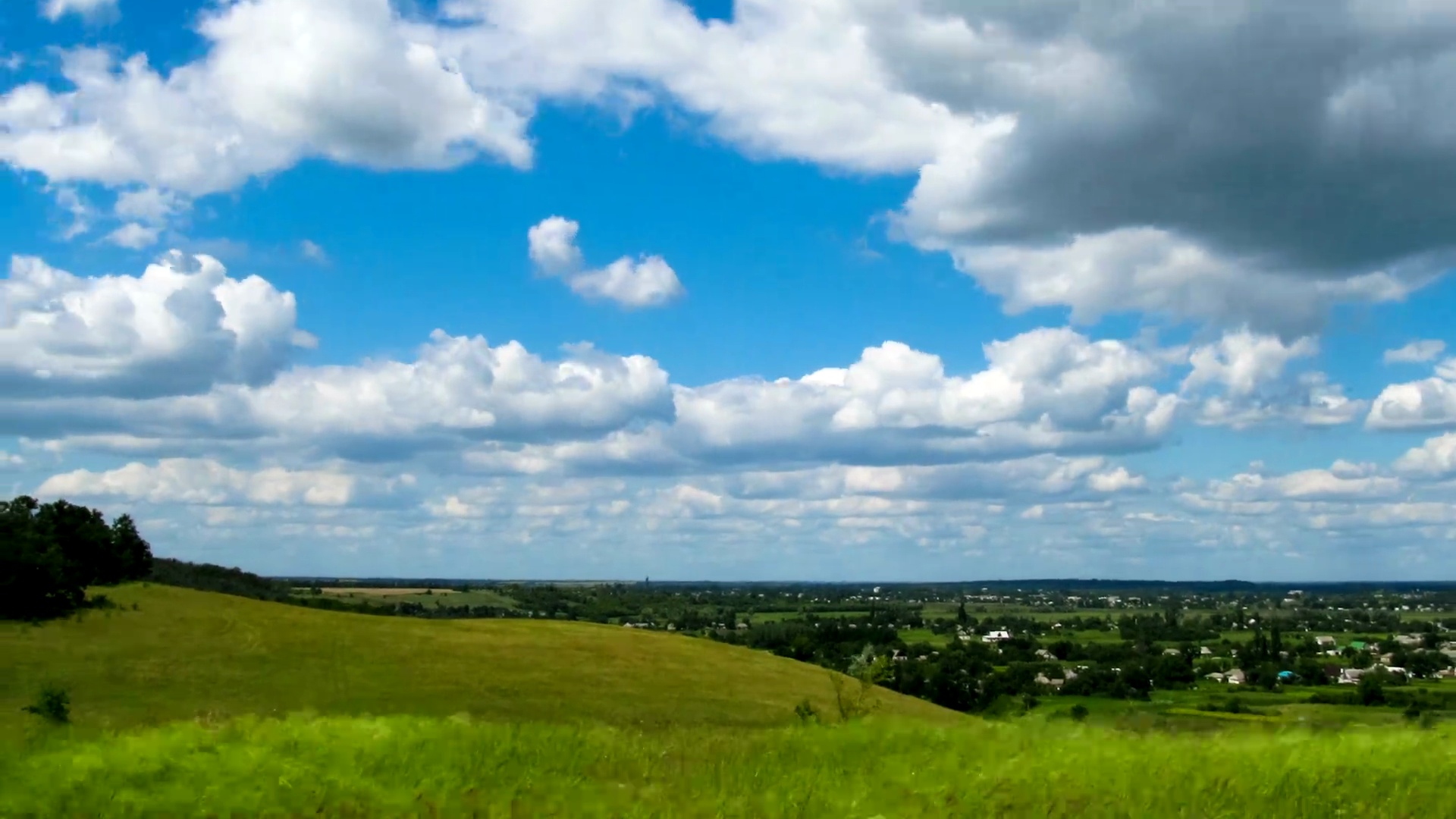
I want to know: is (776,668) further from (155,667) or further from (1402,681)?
(1402,681)

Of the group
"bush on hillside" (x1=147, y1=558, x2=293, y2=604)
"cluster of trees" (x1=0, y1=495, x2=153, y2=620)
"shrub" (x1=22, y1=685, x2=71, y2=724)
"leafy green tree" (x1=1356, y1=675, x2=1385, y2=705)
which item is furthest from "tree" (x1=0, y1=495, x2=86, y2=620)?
"leafy green tree" (x1=1356, y1=675, x2=1385, y2=705)

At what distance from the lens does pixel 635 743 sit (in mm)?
13234

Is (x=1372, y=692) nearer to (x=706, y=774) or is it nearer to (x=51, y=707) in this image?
(x=706, y=774)

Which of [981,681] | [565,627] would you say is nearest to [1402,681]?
[981,681]

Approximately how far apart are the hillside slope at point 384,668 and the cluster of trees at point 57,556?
207cm

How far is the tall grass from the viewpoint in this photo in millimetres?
9242

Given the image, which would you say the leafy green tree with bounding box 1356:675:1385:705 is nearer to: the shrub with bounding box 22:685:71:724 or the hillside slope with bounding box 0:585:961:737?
the hillside slope with bounding box 0:585:961:737

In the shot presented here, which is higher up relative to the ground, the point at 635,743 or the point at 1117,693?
the point at 635,743

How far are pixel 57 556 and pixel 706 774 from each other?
5819cm

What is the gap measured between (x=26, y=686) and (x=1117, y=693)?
74057mm

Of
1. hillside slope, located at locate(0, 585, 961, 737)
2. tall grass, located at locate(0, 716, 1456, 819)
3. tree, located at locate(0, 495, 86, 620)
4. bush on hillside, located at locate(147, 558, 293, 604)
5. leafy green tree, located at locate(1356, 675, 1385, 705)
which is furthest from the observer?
bush on hillside, located at locate(147, 558, 293, 604)

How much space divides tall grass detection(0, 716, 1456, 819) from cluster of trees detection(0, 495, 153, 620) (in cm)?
5179

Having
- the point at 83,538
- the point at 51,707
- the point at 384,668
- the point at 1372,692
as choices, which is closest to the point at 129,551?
the point at 83,538

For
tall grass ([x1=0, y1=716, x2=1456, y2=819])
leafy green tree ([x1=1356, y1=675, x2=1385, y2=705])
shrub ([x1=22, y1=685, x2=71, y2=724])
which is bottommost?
leafy green tree ([x1=1356, y1=675, x2=1385, y2=705])
